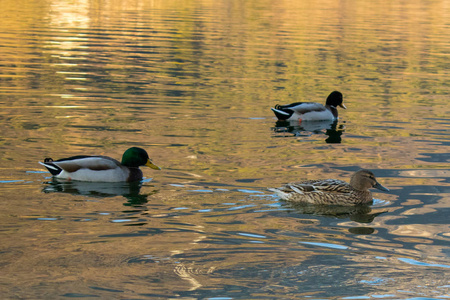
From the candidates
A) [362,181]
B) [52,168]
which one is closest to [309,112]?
[362,181]

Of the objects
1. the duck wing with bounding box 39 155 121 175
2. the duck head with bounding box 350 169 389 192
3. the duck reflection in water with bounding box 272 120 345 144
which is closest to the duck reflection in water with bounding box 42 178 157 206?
the duck wing with bounding box 39 155 121 175

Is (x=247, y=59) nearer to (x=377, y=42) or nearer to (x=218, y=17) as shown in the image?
(x=377, y=42)

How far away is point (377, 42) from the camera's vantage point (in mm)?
47250

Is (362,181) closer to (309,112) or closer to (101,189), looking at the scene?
(101,189)

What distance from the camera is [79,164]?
13727 millimetres

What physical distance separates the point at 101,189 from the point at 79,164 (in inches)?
A: 25.6

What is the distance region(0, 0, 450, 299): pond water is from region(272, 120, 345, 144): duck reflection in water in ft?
0.18

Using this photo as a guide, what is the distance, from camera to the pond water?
9055mm

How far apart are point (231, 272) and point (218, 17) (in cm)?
6131

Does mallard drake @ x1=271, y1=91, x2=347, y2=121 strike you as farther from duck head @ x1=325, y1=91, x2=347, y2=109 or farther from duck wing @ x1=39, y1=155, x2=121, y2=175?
duck wing @ x1=39, y1=155, x2=121, y2=175

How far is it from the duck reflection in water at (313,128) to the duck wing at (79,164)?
267 inches

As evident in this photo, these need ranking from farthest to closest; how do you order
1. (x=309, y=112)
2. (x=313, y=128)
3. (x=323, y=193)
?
(x=309, y=112) < (x=313, y=128) < (x=323, y=193)

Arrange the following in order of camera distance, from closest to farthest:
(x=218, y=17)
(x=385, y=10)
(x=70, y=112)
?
1. (x=70, y=112)
2. (x=218, y=17)
3. (x=385, y=10)

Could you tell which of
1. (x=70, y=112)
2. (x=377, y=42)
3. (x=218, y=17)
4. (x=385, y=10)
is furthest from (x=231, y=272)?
(x=385, y=10)
